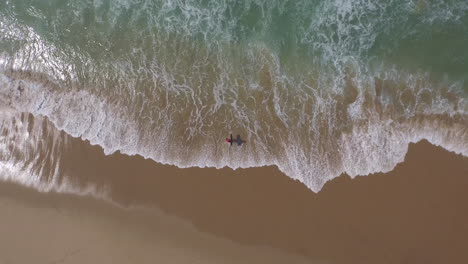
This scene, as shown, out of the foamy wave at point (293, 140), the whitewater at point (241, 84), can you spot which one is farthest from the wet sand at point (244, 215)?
the whitewater at point (241, 84)

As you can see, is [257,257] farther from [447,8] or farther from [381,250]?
[447,8]

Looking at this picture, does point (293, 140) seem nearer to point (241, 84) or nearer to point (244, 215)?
point (241, 84)

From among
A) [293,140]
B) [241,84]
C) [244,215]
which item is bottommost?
[244,215]

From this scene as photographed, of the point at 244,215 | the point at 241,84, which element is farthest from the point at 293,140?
the point at 244,215

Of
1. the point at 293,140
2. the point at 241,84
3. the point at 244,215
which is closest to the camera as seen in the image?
the point at 244,215

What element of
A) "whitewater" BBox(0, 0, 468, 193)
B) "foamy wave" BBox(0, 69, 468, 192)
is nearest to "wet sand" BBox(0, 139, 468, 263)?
"foamy wave" BBox(0, 69, 468, 192)

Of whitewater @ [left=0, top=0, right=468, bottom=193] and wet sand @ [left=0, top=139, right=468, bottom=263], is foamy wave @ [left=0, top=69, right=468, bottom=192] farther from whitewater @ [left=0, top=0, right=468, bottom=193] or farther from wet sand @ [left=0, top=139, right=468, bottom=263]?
wet sand @ [left=0, top=139, right=468, bottom=263]

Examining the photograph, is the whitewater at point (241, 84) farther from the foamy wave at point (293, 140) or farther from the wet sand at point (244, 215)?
the wet sand at point (244, 215)
